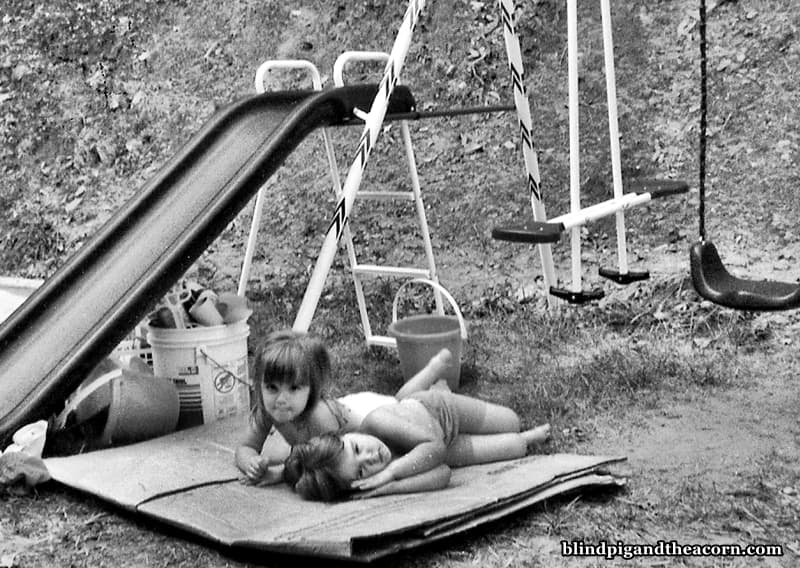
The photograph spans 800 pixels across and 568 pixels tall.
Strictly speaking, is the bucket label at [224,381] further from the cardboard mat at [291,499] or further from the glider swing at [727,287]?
the glider swing at [727,287]

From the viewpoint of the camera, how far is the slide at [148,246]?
3.24 meters

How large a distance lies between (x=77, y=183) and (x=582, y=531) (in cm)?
600

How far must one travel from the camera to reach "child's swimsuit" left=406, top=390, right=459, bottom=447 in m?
2.96

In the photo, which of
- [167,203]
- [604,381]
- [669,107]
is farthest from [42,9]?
[604,381]

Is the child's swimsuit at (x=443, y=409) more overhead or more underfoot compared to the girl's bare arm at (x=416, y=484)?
more overhead

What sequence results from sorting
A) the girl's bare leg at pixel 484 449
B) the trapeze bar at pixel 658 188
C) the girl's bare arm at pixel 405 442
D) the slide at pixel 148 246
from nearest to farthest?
the girl's bare arm at pixel 405 442
the girl's bare leg at pixel 484 449
the slide at pixel 148 246
the trapeze bar at pixel 658 188

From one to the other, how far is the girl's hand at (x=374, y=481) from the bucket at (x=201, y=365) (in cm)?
98

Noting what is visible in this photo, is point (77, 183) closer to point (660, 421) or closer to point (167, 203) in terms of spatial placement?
point (167, 203)

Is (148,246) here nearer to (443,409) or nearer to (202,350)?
(202,350)

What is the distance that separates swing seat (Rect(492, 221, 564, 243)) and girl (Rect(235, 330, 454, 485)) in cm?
90

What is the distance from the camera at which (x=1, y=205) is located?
7891mm

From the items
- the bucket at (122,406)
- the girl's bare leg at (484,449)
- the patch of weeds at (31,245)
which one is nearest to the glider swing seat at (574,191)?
the girl's bare leg at (484,449)

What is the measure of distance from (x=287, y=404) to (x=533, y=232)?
3.88 feet

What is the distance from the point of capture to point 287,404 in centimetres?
276
